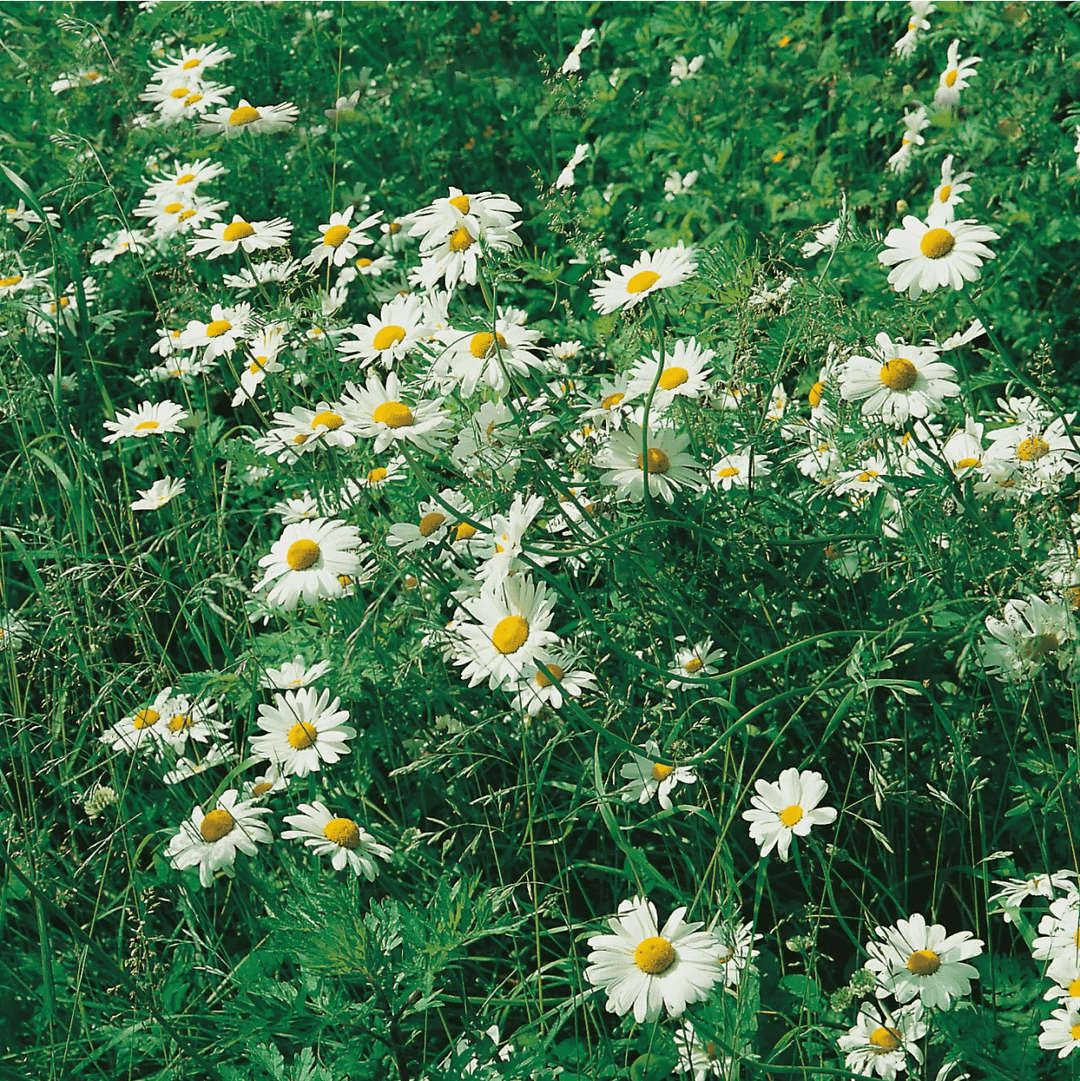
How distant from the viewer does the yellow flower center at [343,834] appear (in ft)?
5.55

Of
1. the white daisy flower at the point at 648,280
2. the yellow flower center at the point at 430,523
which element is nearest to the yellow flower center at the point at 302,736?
the yellow flower center at the point at 430,523

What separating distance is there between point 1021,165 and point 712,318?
1.33m

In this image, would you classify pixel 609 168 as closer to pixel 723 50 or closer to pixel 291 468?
pixel 723 50

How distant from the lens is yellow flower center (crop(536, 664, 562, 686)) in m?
1.69

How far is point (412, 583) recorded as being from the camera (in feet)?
6.59

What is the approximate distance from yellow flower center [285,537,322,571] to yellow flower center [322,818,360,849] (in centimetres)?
42

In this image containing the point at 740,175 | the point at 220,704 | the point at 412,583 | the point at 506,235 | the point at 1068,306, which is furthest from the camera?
the point at 740,175

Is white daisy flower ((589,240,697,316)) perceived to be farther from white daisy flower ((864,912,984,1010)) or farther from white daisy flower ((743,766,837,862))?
white daisy flower ((864,912,984,1010))

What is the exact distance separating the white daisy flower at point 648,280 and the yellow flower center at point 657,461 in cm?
28

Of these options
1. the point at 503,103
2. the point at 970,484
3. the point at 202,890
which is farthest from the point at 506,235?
the point at 503,103

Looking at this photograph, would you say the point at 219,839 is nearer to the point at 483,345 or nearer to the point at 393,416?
the point at 393,416

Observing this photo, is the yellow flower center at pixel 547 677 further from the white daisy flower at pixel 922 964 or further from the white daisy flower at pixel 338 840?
the white daisy flower at pixel 922 964

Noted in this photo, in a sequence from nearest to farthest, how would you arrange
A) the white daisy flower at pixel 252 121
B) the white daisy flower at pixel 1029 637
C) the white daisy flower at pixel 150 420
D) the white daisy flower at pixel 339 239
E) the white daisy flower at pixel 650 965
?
1. the white daisy flower at pixel 650 965
2. the white daisy flower at pixel 1029 637
3. the white daisy flower at pixel 339 239
4. the white daisy flower at pixel 150 420
5. the white daisy flower at pixel 252 121

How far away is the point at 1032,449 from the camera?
74.2 inches
